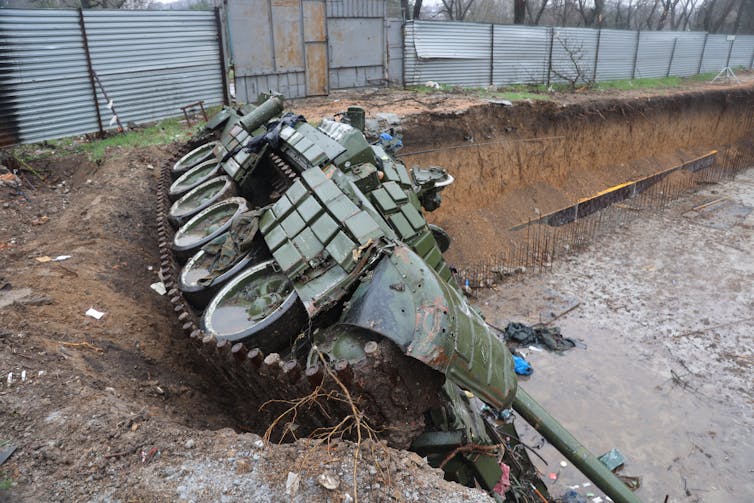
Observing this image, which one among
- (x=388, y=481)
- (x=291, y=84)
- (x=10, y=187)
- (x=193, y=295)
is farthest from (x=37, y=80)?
(x=388, y=481)

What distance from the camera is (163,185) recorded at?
866cm

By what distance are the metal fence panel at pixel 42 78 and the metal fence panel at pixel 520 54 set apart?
492 inches

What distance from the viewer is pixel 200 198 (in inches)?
324

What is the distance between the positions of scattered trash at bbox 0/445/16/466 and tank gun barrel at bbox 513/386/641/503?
416 centimetres

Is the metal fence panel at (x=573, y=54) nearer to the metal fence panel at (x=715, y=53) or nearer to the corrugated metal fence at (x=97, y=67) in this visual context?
the metal fence panel at (x=715, y=53)

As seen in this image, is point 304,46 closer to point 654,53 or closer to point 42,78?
point 42,78

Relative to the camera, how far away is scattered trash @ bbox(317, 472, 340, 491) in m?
2.88

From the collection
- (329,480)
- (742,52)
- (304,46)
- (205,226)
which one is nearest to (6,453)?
(329,480)

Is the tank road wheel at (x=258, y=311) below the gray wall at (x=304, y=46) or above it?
below

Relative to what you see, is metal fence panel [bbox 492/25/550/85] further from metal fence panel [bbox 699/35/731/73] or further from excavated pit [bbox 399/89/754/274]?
metal fence panel [bbox 699/35/731/73]

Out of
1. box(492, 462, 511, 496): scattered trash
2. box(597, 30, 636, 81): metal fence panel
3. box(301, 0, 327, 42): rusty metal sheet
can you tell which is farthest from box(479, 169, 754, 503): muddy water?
box(597, 30, 636, 81): metal fence panel

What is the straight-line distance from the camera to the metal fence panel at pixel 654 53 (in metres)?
21.9

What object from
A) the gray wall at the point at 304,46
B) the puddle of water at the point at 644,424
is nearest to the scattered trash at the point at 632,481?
the puddle of water at the point at 644,424

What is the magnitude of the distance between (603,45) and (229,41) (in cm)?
1462
